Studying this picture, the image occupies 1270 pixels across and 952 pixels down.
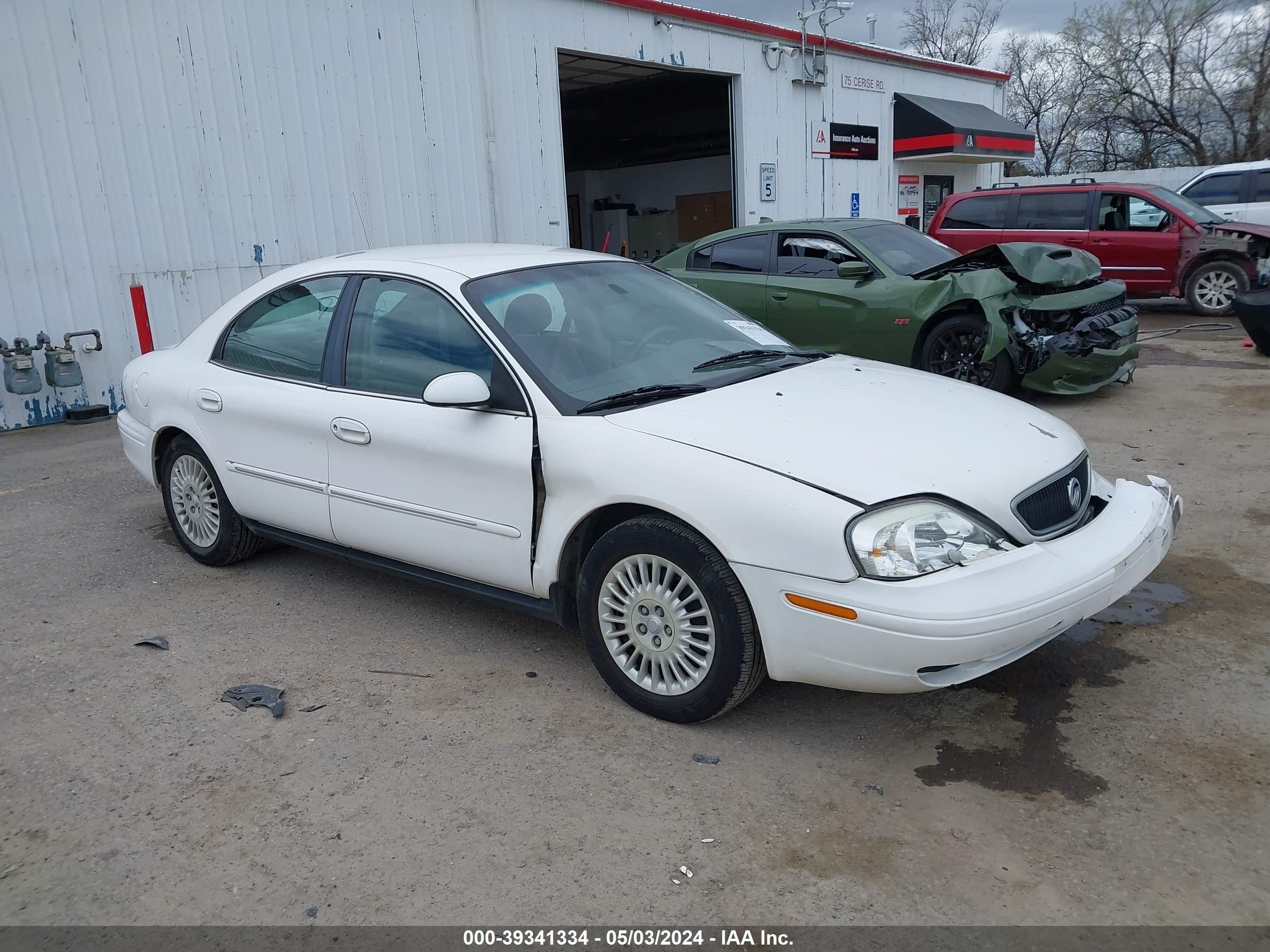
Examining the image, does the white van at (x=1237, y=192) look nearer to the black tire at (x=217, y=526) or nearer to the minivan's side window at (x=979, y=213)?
the minivan's side window at (x=979, y=213)

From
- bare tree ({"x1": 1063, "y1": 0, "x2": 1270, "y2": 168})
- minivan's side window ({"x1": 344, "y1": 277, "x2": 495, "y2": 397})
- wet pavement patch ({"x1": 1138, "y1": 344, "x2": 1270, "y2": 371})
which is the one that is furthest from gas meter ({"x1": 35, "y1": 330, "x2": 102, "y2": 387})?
bare tree ({"x1": 1063, "y1": 0, "x2": 1270, "y2": 168})

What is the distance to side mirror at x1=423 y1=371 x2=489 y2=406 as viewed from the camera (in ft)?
11.3

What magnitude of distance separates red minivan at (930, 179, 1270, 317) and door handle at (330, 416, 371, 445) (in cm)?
1091

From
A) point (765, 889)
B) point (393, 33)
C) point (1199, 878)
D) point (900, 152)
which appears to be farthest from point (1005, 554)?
point (900, 152)

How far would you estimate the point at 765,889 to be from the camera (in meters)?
2.51

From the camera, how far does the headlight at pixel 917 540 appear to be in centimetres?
281

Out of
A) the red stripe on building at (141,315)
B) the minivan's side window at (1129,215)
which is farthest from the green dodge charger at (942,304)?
the red stripe on building at (141,315)

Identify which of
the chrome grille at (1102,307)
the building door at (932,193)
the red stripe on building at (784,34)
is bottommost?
the chrome grille at (1102,307)

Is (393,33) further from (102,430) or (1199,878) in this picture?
(1199,878)

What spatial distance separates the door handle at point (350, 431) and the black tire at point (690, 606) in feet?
3.75

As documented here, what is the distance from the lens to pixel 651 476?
10.3 ft

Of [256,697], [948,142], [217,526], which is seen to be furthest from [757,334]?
[948,142]

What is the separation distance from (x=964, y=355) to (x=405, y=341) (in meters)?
5.30

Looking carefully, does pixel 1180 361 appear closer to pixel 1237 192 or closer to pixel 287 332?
pixel 1237 192
